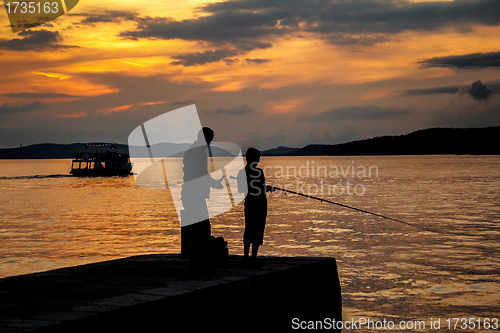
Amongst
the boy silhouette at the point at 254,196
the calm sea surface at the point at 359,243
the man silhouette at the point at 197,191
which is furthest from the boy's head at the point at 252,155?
the calm sea surface at the point at 359,243

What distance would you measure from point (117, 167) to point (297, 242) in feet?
291

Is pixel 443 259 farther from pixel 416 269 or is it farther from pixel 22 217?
pixel 22 217

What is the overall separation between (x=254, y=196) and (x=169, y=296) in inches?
93.4

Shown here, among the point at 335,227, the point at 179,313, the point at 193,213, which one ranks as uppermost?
the point at 193,213

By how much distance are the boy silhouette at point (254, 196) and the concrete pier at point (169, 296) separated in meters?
0.51

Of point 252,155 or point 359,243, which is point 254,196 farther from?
point 359,243

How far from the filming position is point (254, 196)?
7500 mm

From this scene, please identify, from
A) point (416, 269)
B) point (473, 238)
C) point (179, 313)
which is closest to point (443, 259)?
point (416, 269)

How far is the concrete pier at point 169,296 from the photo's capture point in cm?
498

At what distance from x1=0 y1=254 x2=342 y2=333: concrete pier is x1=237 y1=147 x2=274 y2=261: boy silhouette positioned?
51 centimetres

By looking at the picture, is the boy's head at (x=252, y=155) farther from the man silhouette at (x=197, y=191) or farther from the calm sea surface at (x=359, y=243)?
the calm sea surface at (x=359, y=243)

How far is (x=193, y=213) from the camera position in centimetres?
701

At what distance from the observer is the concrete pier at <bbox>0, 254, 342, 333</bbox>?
498cm

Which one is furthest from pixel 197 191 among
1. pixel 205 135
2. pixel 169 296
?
pixel 169 296
